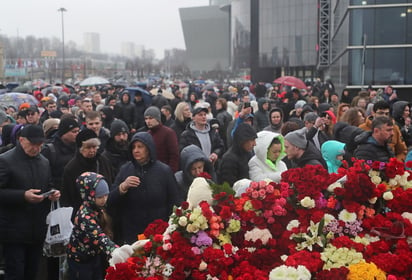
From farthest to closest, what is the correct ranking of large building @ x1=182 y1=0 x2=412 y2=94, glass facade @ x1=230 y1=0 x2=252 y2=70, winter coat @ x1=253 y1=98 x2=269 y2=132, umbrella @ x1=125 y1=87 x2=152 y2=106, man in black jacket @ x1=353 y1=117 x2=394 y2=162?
glass facade @ x1=230 y1=0 x2=252 y2=70, large building @ x1=182 y1=0 x2=412 y2=94, umbrella @ x1=125 y1=87 x2=152 y2=106, winter coat @ x1=253 y1=98 x2=269 y2=132, man in black jacket @ x1=353 y1=117 x2=394 y2=162

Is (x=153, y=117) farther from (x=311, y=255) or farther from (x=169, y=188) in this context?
(x=311, y=255)

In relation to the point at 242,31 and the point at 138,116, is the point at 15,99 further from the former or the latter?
the point at 242,31

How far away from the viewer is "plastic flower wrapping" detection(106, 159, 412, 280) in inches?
130

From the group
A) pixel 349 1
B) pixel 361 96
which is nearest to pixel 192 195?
pixel 361 96

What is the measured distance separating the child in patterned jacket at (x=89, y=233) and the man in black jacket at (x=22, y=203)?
0.62 metres

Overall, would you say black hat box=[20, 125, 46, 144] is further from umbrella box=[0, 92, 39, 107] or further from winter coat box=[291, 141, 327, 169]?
umbrella box=[0, 92, 39, 107]

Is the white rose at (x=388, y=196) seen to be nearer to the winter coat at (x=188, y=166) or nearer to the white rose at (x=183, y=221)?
the white rose at (x=183, y=221)

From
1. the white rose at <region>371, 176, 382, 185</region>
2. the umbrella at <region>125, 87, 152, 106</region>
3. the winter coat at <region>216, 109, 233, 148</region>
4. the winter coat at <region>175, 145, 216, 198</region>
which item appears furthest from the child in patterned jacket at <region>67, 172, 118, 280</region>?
the umbrella at <region>125, 87, 152, 106</region>

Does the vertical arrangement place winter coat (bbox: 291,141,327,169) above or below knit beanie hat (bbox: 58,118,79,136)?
below

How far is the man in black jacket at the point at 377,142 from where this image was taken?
20.6ft

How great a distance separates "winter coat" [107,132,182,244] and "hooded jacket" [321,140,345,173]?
6.84 feet

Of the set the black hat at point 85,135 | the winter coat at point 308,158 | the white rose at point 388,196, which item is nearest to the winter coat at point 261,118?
the winter coat at point 308,158

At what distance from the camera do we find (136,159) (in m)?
5.65

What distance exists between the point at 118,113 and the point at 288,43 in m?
53.0
